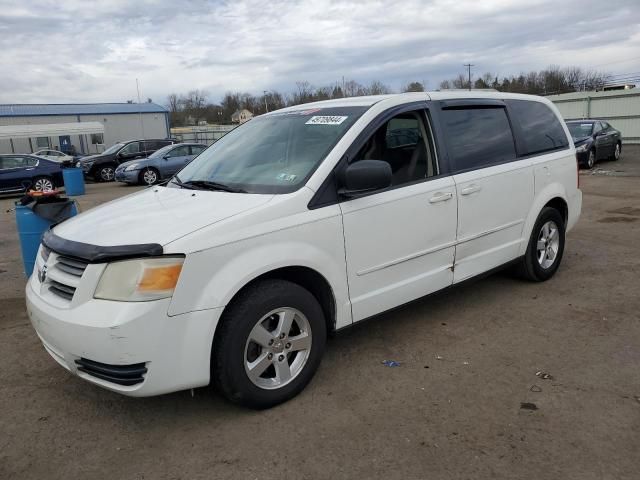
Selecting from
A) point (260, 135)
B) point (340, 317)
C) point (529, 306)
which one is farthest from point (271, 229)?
point (529, 306)

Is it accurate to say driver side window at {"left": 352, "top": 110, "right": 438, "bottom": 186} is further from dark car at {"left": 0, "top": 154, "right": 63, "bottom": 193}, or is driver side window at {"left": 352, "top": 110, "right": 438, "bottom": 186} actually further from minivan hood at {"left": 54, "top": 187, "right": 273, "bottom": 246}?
dark car at {"left": 0, "top": 154, "right": 63, "bottom": 193}

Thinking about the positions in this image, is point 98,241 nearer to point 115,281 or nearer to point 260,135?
point 115,281

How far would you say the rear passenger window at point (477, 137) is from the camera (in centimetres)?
419

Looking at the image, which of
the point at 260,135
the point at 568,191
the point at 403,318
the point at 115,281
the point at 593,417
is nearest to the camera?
the point at 115,281

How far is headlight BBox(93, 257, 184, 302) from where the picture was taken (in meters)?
2.66

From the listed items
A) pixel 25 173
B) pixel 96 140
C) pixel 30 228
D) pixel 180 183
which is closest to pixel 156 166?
pixel 25 173

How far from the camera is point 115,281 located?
270cm

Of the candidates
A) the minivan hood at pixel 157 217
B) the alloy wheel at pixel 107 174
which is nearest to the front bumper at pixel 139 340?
the minivan hood at pixel 157 217

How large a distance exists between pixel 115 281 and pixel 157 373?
53 centimetres

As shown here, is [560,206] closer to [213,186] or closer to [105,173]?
[213,186]

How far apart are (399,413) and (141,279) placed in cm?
165

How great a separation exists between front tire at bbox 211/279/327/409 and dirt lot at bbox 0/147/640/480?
0.15 metres

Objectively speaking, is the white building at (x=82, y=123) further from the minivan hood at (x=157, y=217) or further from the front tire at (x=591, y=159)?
the minivan hood at (x=157, y=217)

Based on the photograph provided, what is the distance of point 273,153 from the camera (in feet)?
12.4
